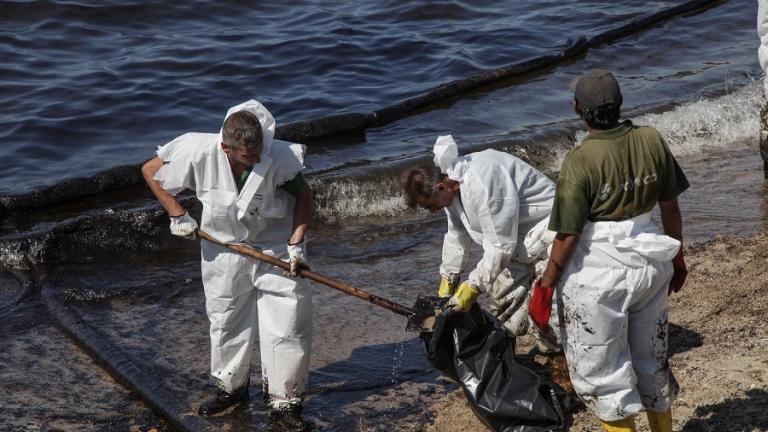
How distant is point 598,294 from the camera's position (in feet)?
13.3

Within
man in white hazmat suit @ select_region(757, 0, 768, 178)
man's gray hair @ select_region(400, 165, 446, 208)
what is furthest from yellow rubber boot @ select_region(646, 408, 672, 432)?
Result: man in white hazmat suit @ select_region(757, 0, 768, 178)

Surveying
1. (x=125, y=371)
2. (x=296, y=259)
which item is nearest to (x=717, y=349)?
(x=296, y=259)

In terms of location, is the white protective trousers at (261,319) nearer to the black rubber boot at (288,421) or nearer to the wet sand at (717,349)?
the black rubber boot at (288,421)

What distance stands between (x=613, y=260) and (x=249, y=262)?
6.88ft

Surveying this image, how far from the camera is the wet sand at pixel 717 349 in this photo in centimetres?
472

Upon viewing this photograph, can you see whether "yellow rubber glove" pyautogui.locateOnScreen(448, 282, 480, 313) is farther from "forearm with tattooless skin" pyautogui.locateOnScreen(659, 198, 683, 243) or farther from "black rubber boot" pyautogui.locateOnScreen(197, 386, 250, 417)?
"black rubber boot" pyautogui.locateOnScreen(197, 386, 250, 417)

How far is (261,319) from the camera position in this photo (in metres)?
5.43

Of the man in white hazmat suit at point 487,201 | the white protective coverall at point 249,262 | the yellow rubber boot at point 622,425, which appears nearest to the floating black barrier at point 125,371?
the white protective coverall at point 249,262

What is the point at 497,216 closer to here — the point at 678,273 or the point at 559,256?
the point at 559,256

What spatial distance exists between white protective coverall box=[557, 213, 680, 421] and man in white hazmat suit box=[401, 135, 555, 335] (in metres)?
0.63

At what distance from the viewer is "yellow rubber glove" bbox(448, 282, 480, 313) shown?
4.92 meters

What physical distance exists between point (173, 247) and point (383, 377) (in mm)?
3577

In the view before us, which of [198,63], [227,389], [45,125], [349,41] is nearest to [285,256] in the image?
[227,389]

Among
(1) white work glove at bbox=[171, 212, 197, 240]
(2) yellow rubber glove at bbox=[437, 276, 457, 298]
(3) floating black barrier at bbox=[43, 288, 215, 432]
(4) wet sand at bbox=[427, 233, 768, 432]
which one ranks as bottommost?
(3) floating black barrier at bbox=[43, 288, 215, 432]
